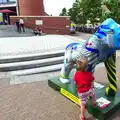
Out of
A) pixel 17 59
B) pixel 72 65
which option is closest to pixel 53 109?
pixel 72 65

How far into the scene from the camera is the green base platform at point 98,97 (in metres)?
4.14

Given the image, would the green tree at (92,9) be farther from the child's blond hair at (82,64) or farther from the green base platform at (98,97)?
the child's blond hair at (82,64)

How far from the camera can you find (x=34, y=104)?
16.0 ft

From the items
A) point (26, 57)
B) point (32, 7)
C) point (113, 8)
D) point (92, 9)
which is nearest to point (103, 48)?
point (26, 57)

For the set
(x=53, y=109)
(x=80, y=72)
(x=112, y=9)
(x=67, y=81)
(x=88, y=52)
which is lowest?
(x=53, y=109)

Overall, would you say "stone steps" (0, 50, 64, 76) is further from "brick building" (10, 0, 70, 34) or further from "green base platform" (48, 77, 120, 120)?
"brick building" (10, 0, 70, 34)

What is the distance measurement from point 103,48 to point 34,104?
2.29 m

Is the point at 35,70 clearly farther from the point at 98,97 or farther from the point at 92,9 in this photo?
the point at 92,9

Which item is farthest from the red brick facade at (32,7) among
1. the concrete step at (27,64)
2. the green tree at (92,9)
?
the concrete step at (27,64)

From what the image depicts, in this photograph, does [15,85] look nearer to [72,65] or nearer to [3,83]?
[3,83]

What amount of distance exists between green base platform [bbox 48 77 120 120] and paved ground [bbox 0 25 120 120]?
123mm

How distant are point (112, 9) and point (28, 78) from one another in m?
12.4

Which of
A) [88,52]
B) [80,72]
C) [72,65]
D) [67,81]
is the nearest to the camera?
[80,72]

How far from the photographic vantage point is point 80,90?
393 cm
